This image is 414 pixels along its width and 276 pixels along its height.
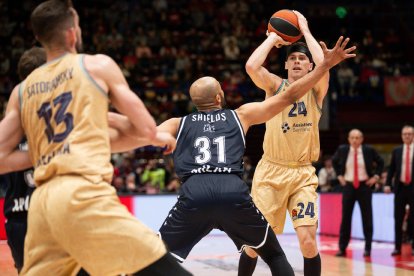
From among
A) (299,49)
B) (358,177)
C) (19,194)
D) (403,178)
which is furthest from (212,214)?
(403,178)

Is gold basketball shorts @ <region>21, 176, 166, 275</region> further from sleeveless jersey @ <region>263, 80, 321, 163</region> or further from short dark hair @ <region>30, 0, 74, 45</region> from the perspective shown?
sleeveless jersey @ <region>263, 80, 321, 163</region>

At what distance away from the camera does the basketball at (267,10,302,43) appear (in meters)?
6.13

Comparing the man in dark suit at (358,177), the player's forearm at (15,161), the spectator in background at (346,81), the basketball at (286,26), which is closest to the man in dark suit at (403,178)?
the man in dark suit at (358,177)

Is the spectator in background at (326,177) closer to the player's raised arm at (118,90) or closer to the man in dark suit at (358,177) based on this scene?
the man in dark suit at (358,177)

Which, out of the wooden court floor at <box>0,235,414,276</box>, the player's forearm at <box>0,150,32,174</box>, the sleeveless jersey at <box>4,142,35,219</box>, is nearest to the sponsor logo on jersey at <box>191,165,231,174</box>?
the sleeveless jersey at <box>4,142,35,219</box>

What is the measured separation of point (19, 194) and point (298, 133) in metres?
2.85

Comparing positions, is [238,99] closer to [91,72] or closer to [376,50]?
[376,50]

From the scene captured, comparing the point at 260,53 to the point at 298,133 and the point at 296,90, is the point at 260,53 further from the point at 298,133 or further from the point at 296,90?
the point at 296,90

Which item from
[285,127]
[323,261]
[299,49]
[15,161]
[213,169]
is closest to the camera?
[15,161]

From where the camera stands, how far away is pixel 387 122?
20375 millimetres

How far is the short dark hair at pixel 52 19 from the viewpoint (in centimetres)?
341

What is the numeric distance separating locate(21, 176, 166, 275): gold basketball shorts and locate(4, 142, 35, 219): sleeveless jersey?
85 cm

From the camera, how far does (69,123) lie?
3328 millimetres

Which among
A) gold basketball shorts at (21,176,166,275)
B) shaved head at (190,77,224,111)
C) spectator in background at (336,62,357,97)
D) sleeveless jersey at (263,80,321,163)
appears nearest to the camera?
gold basketball shorts at (21,176,166,275)
